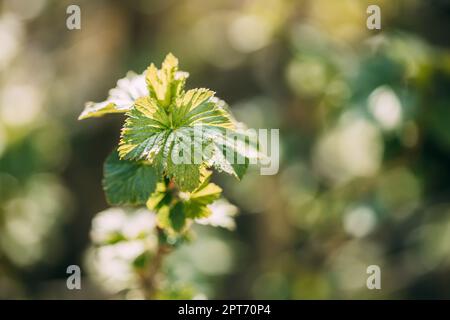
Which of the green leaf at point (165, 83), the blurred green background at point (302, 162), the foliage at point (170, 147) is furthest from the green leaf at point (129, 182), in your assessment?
the blurred green background at point (302, 162)

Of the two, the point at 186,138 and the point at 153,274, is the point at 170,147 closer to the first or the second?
the point at 186,138

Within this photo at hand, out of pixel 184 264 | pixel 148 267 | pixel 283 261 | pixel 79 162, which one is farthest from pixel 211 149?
pixel 79 162

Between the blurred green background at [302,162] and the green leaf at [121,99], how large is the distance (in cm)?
67

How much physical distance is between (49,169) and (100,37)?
1033 mm

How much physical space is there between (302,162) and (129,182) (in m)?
1.20

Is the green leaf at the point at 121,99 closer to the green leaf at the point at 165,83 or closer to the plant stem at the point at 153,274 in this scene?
the green leaf at the point at 165,83

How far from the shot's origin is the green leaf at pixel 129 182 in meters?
0.76

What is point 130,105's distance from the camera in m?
0.75

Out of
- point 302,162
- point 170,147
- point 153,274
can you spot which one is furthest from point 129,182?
point 302,162

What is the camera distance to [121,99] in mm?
780

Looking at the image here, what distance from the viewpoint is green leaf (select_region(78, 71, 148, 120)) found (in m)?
0.74

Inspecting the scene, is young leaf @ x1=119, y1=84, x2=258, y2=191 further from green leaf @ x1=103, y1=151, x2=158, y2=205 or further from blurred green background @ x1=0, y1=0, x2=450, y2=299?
blurred green background @ x1=0, y1=0, x2=450, y2=299
